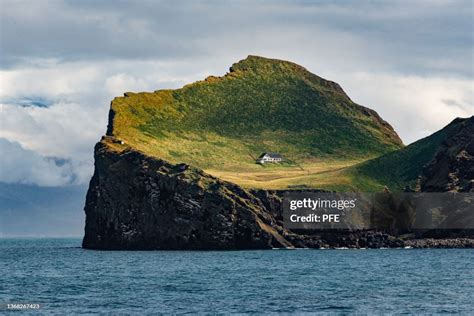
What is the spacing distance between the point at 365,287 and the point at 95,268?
192 ft

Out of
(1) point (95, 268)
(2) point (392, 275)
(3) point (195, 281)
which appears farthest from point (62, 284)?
(2) point (392, 275)

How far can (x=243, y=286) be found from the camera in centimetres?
13350

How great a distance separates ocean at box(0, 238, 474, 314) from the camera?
108m

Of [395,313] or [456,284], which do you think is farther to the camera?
[456,284]

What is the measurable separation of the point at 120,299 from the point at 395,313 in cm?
3226

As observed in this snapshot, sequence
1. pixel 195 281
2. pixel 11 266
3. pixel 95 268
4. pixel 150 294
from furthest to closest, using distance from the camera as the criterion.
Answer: pixel 11 266
pixel 95 268
pixel 195 281
pixel 150 294

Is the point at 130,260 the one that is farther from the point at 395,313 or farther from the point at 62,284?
the point at 395,313

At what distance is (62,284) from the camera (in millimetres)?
138875

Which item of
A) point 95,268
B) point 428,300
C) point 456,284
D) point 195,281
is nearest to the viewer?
point 428,300

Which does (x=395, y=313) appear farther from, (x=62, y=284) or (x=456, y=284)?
(x=62, y=284)

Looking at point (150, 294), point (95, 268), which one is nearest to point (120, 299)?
point (150, 294)

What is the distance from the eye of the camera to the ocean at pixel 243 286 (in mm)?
107625

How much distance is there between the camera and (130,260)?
19650 cm

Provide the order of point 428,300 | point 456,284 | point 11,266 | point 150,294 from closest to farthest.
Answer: point 428,300 < point 150,294 < point 456,284 < point 11,266
